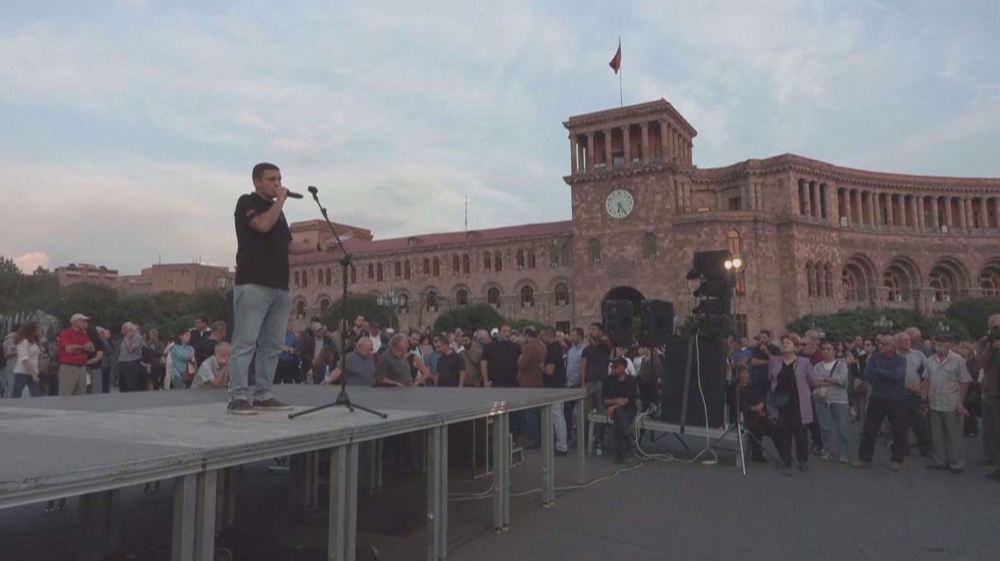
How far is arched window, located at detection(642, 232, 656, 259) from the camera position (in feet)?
148

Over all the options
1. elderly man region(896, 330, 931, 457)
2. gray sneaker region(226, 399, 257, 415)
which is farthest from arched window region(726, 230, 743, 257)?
gray sneaker region(226, 399, 257, 415)

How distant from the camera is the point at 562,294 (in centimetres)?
5144

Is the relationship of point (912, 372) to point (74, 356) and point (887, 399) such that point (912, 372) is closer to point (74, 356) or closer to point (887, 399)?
point (887, 399)

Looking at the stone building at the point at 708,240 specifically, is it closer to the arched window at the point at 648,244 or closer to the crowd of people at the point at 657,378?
the arched window at the point at 648,244

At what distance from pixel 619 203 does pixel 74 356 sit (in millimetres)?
39324

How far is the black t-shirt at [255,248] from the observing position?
5.12 metres

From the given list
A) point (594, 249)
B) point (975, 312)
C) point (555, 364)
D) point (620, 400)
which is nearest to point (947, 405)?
point (620, 400)

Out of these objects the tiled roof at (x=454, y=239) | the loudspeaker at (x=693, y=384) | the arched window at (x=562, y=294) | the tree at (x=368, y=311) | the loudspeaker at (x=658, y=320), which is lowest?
the loudspeaker at (x=693, y=384)

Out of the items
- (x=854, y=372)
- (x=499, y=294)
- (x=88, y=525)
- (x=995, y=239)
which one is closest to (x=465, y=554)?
(x=88, y=525)

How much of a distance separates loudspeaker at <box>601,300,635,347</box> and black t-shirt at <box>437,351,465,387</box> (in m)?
2.93

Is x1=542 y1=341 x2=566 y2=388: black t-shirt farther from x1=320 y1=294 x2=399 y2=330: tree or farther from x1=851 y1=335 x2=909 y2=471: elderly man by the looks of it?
x1=320 y1=294 x2=399 y2=330: tree

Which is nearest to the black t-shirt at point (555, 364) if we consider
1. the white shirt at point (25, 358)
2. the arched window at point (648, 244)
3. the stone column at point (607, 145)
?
the white shirt at point (25, 358)

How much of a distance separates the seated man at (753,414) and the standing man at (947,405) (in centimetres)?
244

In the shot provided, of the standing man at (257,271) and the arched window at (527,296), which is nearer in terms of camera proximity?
the standing man at (257,271)
